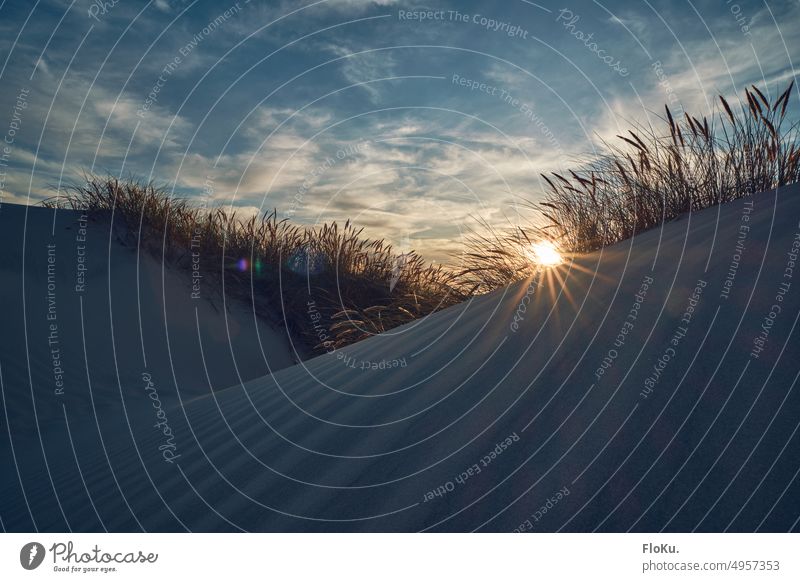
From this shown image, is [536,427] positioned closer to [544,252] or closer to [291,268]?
[544,252]

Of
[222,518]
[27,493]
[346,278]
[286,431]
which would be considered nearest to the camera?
[222,518]

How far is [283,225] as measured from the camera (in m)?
7.30

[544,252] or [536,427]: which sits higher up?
[544,252]

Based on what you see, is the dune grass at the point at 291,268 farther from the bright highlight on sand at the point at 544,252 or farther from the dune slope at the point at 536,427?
the dune slope at the point at 536,427

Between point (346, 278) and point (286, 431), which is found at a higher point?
point (346, 278)

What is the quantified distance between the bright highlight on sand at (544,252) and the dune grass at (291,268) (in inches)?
41.3

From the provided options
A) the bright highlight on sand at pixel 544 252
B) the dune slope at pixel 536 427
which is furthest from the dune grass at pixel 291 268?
the dune slope at pixel 536 427

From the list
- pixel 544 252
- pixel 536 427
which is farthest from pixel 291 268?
pixel 536 427

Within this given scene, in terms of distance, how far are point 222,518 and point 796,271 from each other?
194 cm

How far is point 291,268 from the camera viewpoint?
7.25 metres

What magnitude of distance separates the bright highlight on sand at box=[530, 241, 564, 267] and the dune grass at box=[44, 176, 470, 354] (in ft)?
3.44

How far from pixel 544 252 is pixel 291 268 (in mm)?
3452

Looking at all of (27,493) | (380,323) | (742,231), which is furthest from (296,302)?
(742,231)
